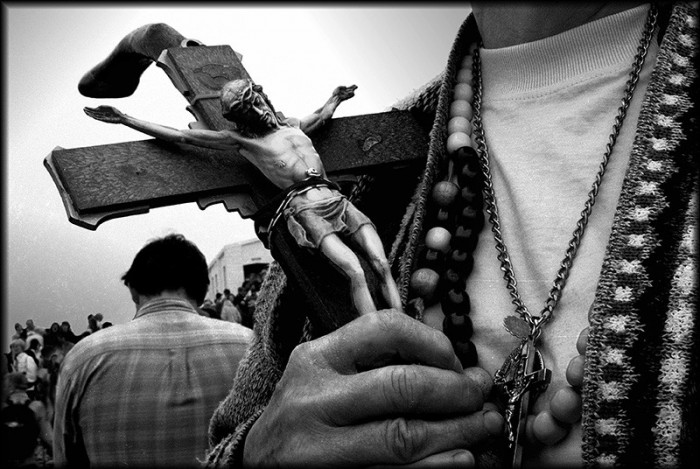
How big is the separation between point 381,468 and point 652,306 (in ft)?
1.24

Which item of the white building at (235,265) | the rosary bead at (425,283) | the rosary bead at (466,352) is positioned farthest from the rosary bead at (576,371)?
the white building at (235,265)

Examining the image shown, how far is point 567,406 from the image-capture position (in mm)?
997

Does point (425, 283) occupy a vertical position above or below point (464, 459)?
above

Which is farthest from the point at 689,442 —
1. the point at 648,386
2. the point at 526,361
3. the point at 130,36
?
the point at 130,36

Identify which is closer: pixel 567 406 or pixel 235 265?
pixel 567 406

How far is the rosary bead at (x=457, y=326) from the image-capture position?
1.12 meters

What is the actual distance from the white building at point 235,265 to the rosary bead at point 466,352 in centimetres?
1235

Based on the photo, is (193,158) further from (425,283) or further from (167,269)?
(167,269)

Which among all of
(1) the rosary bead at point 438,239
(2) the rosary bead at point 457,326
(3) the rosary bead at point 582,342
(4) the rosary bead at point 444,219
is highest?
(4) the rosary bead at point 444,219

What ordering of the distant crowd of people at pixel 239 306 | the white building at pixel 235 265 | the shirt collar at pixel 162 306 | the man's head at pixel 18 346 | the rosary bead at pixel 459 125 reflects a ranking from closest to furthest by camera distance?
1. the rosary bead at pixel 459 125
2. the shirt collar at pixel 162 306
3. the man's head at pixel 18 346
4. the distant crowd of people at pixel 239 306
5. the white building at pixel 235 265

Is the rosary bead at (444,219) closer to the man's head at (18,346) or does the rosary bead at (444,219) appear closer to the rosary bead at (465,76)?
the rosary bead at (465,76)

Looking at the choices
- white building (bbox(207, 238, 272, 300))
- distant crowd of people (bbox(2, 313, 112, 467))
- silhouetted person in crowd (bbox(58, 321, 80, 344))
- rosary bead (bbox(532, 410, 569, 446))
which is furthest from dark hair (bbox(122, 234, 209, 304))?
white building (bbox(207, 238, 272, 300))

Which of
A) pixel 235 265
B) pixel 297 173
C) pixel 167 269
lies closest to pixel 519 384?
pixel 297 173

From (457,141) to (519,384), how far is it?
0.45 meters
